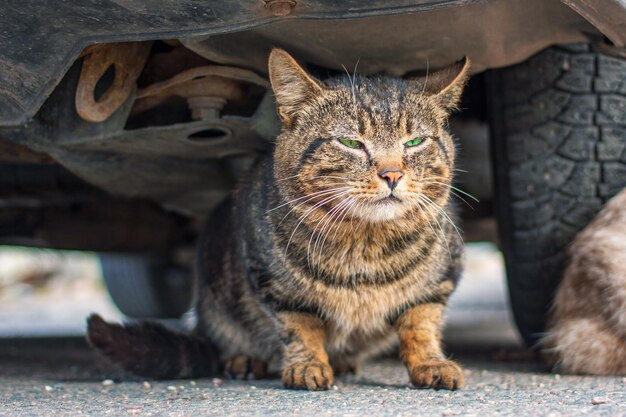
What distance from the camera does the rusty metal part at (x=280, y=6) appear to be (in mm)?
2234

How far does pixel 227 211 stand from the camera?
11.2 feet

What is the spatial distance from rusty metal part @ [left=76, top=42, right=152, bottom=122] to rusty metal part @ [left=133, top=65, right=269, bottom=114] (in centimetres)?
9

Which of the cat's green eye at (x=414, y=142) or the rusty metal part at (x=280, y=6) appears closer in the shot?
the rusty metal part at (x=280, y=6)

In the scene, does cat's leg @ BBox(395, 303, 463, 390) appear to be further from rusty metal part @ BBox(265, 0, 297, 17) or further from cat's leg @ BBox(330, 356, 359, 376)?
rusty metal part @ BBox(265, 0, 297, 17)

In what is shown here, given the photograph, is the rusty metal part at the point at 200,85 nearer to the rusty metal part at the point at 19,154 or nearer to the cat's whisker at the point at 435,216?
the rusty metal part at the point at 19,154

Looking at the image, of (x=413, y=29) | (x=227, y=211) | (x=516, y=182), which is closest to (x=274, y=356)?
(x=227, y=211)

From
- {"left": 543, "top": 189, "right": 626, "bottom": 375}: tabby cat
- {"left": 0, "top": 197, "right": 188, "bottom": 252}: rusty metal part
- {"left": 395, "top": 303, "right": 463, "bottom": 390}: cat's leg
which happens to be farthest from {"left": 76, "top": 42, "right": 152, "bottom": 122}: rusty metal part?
{"left": 543, "top": 189, "right": 626, "bottom": 375}: tabby cat

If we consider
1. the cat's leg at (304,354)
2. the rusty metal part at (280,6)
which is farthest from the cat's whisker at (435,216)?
the rusty metal part at (280,6)

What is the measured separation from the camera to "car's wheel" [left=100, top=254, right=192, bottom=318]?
18.0 ft

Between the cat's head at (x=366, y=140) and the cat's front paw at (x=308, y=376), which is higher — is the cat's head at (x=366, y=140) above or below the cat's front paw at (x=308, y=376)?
above

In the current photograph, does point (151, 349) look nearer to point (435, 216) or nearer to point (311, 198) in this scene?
point (311, 198)

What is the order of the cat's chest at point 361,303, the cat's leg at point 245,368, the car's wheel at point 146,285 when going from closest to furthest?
1. the cat's chest at point 361,303
2. the cat's leg at point 245,368
3. the car's wheel at point 146,285

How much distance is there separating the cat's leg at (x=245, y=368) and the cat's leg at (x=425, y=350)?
654 millimetres

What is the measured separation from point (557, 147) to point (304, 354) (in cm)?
120
